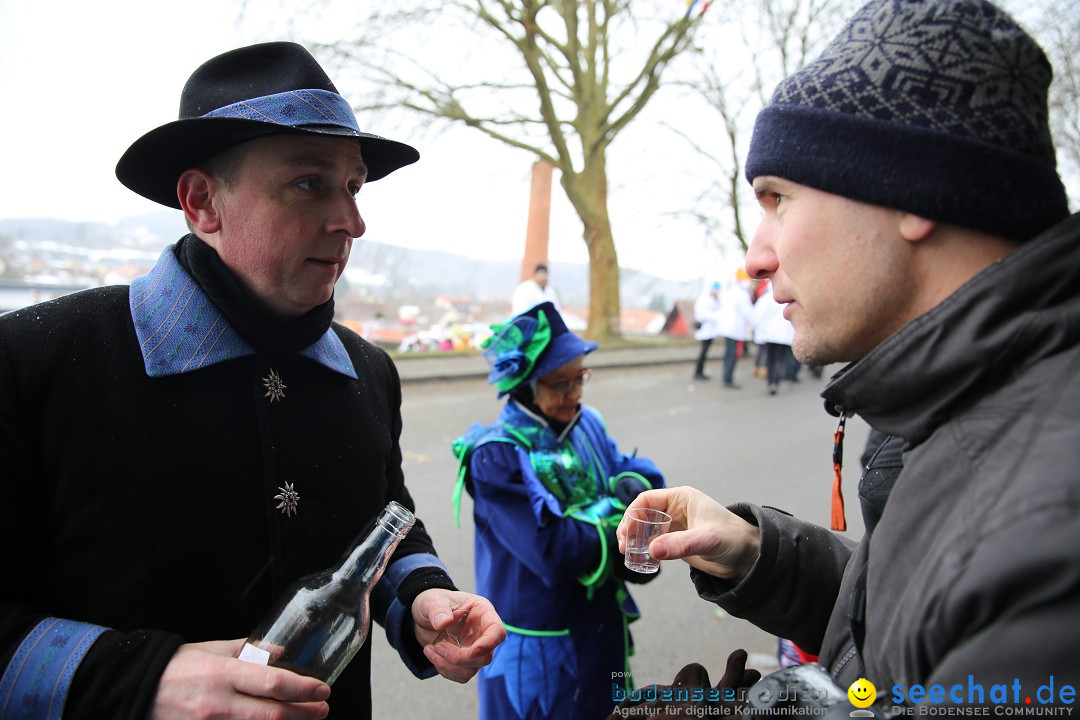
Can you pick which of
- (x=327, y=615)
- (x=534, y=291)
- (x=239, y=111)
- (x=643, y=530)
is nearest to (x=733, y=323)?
(x=534, y=291)

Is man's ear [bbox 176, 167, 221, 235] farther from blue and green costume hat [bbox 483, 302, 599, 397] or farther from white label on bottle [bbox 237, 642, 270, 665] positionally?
blue and green costume hat [bbox 483, 302, 599, 397]

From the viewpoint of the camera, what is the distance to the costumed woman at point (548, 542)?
2.42 metres

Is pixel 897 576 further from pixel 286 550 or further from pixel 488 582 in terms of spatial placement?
pixel 488 582

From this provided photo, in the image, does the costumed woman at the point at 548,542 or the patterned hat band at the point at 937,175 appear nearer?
the patterned hat band at the point at 937,175

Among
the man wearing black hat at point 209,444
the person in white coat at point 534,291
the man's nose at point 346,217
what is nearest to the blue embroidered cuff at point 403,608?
the man wearing black hat at point 209,444

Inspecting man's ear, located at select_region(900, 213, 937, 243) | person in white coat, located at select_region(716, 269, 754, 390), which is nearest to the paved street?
person in white coat, located at select_region(716, 269, 754, 390)

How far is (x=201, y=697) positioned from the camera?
120 cm

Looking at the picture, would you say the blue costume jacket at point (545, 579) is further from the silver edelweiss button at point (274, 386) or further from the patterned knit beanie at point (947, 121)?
the patterned knit beanie at point (947, 121)

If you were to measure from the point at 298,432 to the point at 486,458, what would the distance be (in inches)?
39.3

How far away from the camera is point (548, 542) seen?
2387 mm

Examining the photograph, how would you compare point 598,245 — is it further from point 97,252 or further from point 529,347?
point 529,347

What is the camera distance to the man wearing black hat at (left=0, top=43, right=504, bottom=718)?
1256mm

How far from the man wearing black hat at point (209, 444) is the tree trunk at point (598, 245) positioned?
1466cm

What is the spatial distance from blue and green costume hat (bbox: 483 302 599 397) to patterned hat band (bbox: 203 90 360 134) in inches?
51.3
